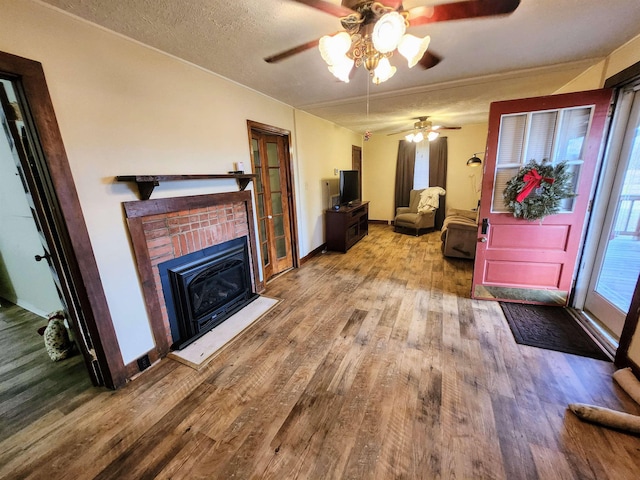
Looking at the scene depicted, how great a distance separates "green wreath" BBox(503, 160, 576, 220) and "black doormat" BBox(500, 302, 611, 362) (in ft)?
3.17

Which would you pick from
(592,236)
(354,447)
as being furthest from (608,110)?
(354,447)

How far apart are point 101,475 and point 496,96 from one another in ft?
16.8

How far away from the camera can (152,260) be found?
195 centimetres

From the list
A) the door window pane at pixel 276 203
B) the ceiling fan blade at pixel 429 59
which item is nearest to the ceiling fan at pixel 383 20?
the ceiling fan blade at pixel 429 59

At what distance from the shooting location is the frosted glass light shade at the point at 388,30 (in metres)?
1.07

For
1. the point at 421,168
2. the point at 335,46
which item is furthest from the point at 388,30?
the point at 421,168

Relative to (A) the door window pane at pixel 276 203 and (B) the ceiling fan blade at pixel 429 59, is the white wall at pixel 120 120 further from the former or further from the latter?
(B) the ceiling fan blade at pixel 429 59

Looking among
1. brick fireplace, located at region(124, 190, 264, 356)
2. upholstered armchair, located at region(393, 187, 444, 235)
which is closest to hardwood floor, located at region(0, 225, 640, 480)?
brick fireplace, located at region(124, 190, 264, 356)

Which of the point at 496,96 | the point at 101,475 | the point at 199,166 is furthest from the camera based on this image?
the point at 496,96

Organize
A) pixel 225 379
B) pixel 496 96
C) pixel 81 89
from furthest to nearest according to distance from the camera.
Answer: pixel 496 96 → pixel 225 379 → pixel 81 89

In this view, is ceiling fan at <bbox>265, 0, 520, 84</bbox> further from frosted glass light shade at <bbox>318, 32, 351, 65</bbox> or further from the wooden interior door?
the wooden interior door

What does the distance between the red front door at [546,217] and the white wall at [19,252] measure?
4332mm

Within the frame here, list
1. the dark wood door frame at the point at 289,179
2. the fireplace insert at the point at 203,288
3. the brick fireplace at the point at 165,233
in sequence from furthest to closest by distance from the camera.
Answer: the dark wood door frame at the point at 289,179, the fireplace insert at the point at 203,288, the brick fireplace at the point at 165,233

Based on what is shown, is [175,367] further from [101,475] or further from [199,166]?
[199,166]
